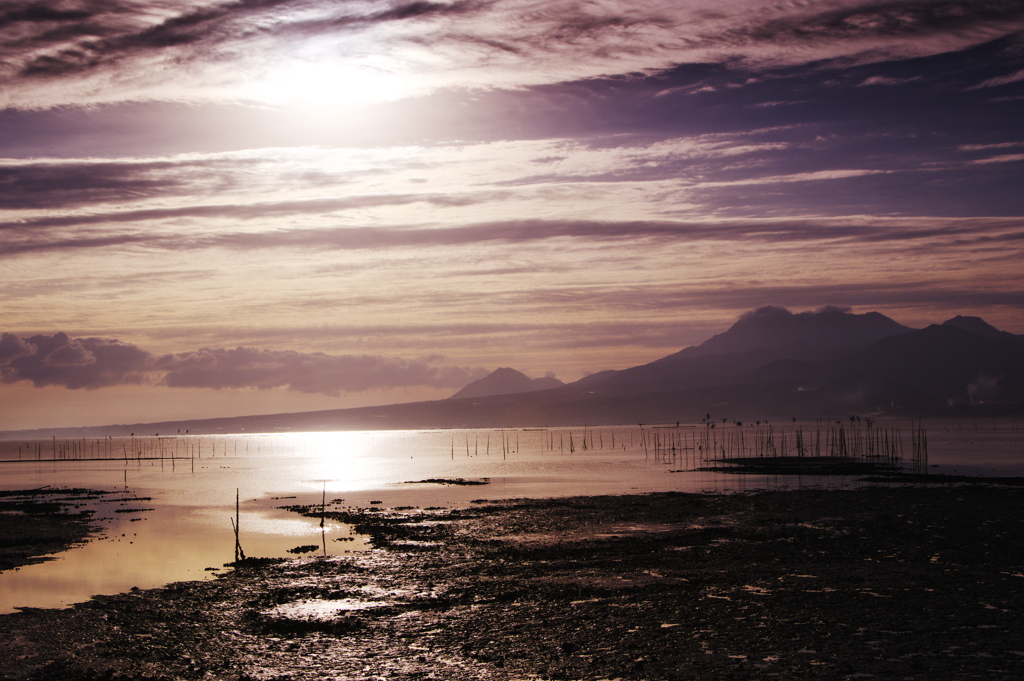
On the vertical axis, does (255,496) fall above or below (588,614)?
below

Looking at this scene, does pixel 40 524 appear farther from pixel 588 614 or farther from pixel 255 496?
pixel 588 614

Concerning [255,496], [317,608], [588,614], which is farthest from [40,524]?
[588,614]

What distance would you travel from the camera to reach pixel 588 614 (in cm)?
2548

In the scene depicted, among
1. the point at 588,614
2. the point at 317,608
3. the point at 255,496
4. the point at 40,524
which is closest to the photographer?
the point at 588,614

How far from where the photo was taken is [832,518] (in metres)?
46.4

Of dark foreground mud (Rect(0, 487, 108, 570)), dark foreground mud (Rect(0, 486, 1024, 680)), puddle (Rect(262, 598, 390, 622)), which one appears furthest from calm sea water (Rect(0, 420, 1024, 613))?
puddle (Rect(262, 598, 390, 622))

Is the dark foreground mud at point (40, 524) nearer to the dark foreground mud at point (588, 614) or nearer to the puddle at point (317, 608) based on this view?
the dark foreground mud at point (588, 614)

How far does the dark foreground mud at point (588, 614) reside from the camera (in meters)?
20.9

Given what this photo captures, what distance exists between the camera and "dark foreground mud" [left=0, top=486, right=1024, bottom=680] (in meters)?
20.9

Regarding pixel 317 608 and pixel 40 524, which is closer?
pixel 317 608

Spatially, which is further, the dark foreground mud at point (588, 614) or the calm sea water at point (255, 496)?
the calm sea water at point (255, 496)

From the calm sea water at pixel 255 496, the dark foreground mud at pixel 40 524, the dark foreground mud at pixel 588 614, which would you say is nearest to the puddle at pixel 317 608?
the dark foreground mud at pixel 588 614

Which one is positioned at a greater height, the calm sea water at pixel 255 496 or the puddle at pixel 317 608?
the puddle at pixel 317 608

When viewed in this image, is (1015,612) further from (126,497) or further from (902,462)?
(902,462)
